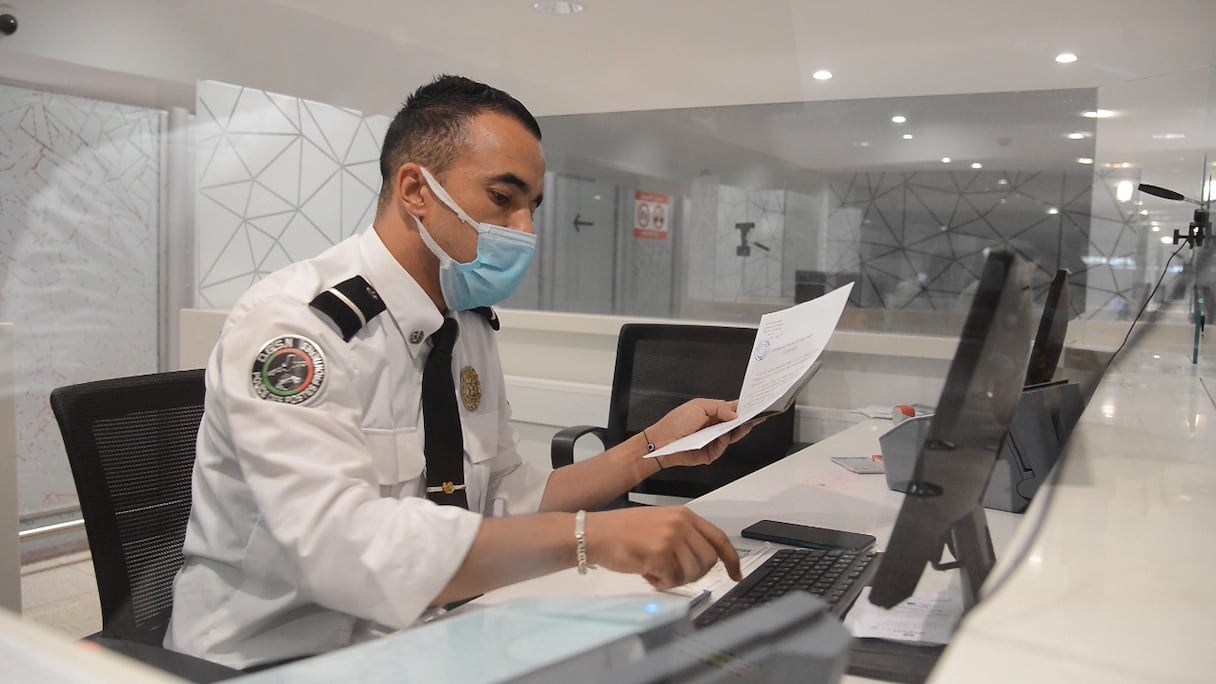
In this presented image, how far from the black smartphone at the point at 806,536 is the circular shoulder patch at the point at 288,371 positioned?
64 centimetres

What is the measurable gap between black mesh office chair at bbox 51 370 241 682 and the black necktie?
364 millimetres

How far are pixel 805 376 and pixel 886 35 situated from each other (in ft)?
7.97

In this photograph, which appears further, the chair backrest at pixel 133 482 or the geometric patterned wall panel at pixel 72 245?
the geometric patterned wall panel at pixel 72 245

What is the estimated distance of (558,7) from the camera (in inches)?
122

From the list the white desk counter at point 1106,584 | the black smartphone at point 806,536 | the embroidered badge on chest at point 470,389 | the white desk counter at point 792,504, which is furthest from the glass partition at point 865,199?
the white desk counter at point 1106,584

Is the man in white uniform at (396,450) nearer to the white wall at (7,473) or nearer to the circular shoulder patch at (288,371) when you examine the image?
the circular shoulder patch at (288,371)

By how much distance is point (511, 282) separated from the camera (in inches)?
52.9

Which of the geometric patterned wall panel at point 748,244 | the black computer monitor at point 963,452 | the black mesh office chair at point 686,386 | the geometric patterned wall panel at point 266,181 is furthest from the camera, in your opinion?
the geometric patterned wall panel at point 748,244

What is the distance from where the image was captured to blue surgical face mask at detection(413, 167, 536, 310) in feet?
4.19

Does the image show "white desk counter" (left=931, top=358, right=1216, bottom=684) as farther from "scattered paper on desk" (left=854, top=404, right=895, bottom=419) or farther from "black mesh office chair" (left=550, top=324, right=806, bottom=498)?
"scattered paper on desk" (left=854, top=404, right=895, bottom=419)

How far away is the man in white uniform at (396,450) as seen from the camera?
866mm

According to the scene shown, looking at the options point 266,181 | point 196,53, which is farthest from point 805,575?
point 196,53

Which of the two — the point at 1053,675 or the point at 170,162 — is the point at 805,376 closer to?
the point at 1053,675

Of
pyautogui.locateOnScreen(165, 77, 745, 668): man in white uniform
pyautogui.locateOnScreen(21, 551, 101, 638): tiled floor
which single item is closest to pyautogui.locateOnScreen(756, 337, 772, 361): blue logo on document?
pyautogui.locateOnScreen(165, 77, 745, 668): man in white uniform
